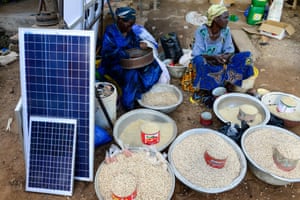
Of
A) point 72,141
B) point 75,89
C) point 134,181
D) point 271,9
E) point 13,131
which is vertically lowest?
point 13,131

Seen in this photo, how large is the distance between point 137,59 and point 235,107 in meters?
1.36

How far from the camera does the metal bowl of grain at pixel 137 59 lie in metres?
3.18

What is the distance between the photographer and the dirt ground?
250cm

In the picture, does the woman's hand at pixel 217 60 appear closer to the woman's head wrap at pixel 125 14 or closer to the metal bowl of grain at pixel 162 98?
the metal bowl of grain at pixel 162 98

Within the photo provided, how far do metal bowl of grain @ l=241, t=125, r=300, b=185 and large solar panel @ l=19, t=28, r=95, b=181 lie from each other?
1517 millimetres

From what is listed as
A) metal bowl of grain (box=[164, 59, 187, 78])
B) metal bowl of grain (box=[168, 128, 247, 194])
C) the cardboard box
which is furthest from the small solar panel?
the cardboard box

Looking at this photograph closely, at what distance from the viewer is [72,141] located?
2.36 m

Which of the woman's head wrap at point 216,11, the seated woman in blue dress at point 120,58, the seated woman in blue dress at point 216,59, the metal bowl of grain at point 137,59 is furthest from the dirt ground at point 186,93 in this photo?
the woman's head wrap at point 216,11

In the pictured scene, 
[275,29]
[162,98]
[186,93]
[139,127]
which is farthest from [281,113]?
[275,29]

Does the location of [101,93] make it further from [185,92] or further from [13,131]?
[185,92]

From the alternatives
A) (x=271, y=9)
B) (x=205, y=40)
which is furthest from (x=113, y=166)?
(x=271, y=9)

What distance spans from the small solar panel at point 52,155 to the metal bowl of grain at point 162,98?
1168mm

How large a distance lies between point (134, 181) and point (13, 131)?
1702 millimetres

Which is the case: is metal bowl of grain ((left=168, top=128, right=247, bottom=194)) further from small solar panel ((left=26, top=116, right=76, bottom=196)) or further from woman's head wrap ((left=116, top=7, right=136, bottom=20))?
woman's head wrap ((left=116, top=7, right=136, bottom=20))
